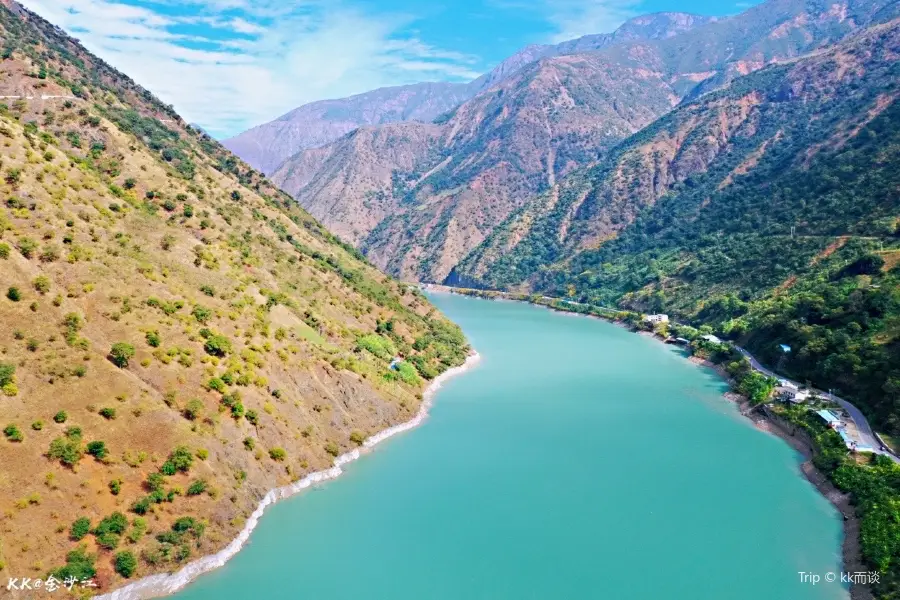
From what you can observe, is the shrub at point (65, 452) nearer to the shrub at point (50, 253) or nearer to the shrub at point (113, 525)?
the shrub at point (113, 525)

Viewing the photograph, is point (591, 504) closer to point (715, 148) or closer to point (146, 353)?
point (146, 353)

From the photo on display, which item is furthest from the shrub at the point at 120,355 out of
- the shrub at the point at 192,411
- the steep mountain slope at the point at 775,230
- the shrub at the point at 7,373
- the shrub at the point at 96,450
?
the steep mountain slope at the point at 775,230

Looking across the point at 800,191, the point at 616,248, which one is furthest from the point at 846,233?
the point at 616,248

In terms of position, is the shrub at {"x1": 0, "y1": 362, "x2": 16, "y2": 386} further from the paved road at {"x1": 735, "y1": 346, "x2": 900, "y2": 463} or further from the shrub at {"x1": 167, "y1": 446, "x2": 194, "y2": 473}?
the paved road at {"x1": 735, "y1": 346, "x2": 900, "y2": 463}

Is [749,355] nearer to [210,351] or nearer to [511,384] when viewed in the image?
[511,384]

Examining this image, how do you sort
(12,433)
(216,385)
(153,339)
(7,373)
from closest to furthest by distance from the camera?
(12,433), (7,373), (153,339), (216,385)

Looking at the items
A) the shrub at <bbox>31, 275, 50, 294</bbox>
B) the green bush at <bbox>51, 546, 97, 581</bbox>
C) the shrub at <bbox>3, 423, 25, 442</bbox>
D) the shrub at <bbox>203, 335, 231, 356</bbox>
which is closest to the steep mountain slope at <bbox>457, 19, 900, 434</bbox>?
the shrub at <bbox>203, 335, 231, 356</bbox>

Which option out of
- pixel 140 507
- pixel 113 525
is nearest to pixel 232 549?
pixel 140 507
